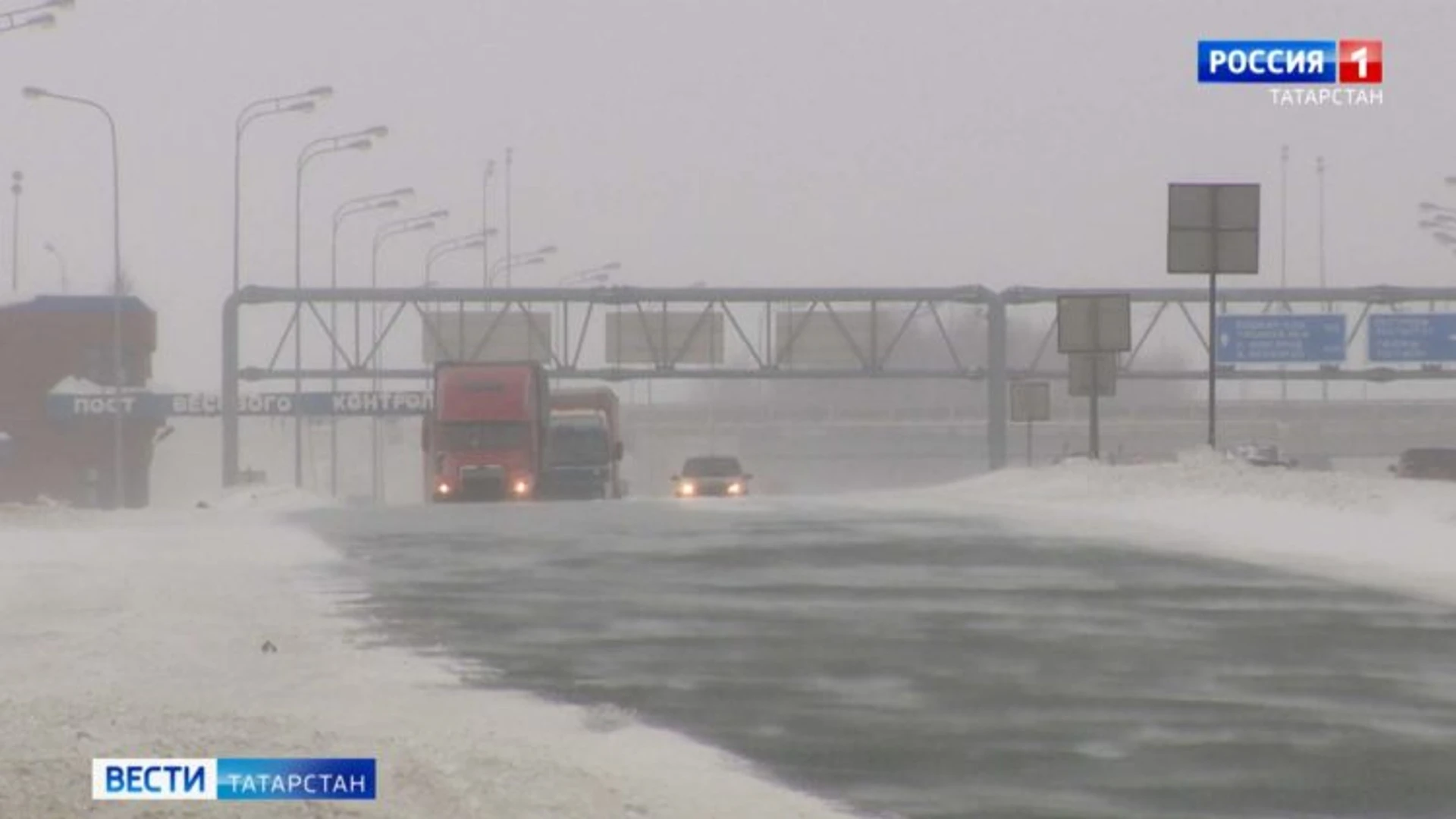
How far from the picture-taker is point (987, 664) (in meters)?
17.6

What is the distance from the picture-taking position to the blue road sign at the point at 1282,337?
92.6 metres

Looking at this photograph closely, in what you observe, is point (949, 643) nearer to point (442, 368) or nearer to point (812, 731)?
point (812, 731)

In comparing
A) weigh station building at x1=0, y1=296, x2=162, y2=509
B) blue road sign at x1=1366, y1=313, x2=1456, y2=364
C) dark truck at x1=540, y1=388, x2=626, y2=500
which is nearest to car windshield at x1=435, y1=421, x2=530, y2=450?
dark truck at x1=540, y1=388, x2=626, y2=500

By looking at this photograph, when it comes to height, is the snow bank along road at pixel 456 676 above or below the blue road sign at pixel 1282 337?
below

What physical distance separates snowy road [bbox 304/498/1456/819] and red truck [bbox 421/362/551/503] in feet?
83.2

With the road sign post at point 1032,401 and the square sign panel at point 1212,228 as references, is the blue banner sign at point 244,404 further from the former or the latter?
the square sign panel at point 1212,228

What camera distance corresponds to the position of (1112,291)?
87812mm

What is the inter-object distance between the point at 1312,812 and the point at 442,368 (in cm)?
4585

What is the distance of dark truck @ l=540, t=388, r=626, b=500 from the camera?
6331cm

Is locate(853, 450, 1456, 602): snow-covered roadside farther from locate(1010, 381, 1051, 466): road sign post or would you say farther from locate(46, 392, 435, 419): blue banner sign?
locate(46, 392, 435, 419): blue banner sign

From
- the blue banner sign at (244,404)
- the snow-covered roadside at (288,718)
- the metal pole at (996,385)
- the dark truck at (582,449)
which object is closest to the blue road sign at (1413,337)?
the metal pole at (996,385)

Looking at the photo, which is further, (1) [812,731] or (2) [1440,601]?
(2) [1440,601]

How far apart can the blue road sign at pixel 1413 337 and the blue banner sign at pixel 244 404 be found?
3414cm

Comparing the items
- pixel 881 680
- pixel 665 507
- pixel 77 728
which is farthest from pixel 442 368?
pixel 77 728
